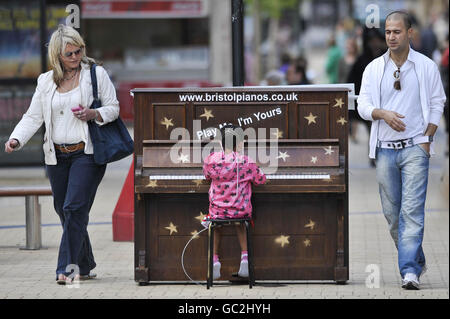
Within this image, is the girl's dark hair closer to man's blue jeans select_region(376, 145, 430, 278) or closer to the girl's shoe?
man's blue jeans select_region(376, 145, 430, 278)

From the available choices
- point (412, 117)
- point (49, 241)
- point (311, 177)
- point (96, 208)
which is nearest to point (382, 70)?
point (412, 117)

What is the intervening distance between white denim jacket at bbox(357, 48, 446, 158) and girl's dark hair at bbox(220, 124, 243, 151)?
83 centimetres

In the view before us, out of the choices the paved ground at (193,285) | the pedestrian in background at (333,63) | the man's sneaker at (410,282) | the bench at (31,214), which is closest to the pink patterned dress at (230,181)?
the paved ground at (193,285)

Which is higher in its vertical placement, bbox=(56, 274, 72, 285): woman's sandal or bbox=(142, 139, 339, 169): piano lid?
bbox=(142, 139, 339, 169): piano lid

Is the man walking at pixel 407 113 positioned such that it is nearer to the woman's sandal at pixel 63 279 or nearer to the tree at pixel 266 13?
the woman's sandal at pixel 63 279

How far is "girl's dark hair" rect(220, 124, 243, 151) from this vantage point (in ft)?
23.9

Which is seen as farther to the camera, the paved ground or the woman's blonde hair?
the woman's blonde hair

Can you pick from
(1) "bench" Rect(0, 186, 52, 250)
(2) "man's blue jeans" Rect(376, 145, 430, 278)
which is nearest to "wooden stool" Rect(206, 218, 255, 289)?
(2) "man's blue jeans" Rect(376, 145, 430, 278)

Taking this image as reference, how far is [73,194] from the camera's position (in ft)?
24.9

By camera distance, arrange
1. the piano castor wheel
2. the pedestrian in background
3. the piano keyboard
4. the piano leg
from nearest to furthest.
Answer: the piano keyboard
the piano leg
the piano castor wheel
the pedestrian in background

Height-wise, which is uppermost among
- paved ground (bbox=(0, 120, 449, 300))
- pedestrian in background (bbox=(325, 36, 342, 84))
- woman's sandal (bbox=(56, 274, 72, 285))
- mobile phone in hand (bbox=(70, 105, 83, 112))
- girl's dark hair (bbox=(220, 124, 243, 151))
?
pedestrian in background (bbox=(325, 36, 342, 84))

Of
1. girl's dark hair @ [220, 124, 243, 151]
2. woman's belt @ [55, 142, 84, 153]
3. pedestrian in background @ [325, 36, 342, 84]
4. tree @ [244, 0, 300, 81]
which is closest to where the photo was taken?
girl's dark hair @ [220, 124, 243, 151]

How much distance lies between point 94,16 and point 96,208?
41.4 ft

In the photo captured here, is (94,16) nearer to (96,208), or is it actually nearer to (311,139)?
(96,208)
